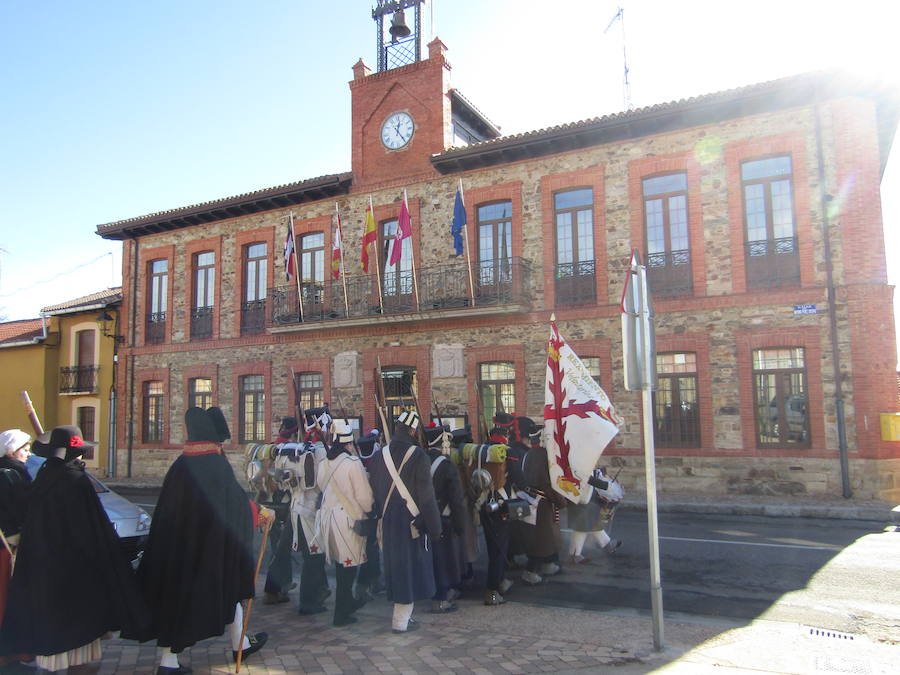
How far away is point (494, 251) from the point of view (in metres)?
18.3

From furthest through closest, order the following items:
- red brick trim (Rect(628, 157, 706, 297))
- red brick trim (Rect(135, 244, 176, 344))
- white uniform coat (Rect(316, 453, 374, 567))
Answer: red brick trim (Rect(135, 244, 176, 344))
red brick trim (Rect(628, 157, 706, 297))
white uniform coat (Rect(316, 453, 374, 567))

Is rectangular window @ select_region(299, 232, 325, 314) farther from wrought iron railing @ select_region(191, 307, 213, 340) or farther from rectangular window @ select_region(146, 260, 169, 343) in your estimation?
rectangular window @ select_region(146, 260, 169, 343)

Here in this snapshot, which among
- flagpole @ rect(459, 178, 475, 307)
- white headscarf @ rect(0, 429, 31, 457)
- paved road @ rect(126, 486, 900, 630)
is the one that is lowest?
paved road @ rect(126, 486, 900, 630)

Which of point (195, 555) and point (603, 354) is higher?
point (603, 354)

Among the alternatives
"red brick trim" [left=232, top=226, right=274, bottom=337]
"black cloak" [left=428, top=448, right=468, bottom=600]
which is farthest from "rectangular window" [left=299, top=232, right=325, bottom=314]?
"black cloak" [left=428, top=448, right=468, bottom=600]

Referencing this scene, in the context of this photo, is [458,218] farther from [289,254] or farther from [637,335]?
[637,335]

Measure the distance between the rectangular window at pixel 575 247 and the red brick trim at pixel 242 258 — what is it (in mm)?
9394

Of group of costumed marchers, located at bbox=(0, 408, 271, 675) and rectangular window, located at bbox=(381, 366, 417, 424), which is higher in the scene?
rectangular window, located at bbox=(381, 366, 417, 424)

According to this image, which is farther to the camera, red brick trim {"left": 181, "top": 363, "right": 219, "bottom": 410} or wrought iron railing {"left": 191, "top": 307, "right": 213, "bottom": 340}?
wrought iron railing {"left": 191, "top": 307, "right": 213, "bottom": 340}

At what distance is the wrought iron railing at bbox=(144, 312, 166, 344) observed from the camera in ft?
78.2

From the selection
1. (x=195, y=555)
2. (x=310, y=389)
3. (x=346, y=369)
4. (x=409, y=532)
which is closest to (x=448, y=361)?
(x=346, y=369)

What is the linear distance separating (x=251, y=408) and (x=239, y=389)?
2.44 feet

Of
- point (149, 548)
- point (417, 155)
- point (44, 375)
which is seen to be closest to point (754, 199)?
point (417, 155)

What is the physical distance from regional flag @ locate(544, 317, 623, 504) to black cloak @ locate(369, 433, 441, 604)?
1.58 metres
